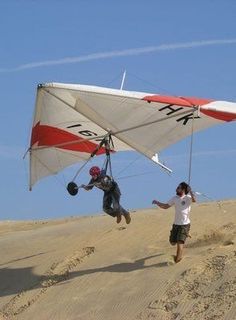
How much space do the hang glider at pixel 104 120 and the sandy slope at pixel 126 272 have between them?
202 centimetres

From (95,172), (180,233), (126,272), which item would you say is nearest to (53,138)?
(95,172)

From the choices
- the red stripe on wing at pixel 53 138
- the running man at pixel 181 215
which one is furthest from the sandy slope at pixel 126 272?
the red stripe on wing at pixel 53 138

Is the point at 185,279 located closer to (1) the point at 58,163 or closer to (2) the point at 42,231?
(1) the point at 58,163

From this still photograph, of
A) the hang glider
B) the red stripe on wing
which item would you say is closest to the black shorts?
the hang glider

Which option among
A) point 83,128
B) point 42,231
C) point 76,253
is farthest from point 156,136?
point 42,231

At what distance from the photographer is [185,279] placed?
1196cm

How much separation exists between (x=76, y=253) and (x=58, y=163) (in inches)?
130

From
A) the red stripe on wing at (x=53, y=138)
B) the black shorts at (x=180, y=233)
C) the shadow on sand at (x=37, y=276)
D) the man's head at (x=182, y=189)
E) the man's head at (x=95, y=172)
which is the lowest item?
the shadow on sand at (x=37, y=276)

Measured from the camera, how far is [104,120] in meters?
15.2

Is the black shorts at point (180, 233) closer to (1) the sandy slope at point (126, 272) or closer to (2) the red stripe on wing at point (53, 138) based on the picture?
(1) the sandy slope at point (126, 272)

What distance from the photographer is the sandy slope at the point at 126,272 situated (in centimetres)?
1140

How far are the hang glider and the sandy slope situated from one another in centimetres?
202

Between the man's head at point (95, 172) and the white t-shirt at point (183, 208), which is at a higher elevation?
the man's head at point (95, 172)

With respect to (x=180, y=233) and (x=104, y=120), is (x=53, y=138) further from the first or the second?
(x=180, y=233)
